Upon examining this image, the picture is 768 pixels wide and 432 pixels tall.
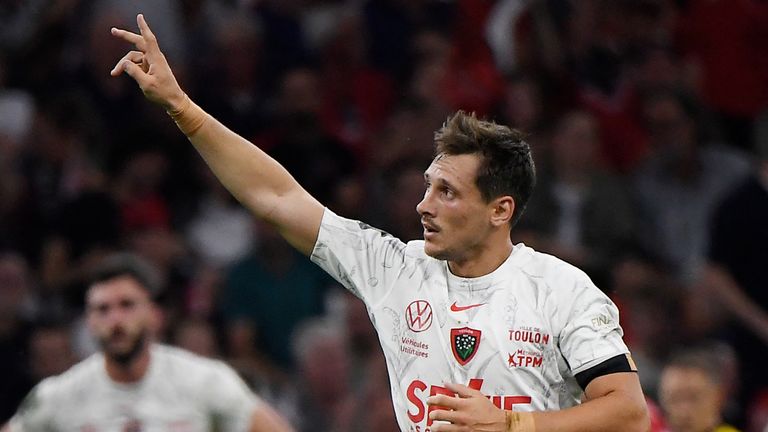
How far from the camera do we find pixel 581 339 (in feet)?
16.0

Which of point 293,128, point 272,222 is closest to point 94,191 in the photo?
point 293,128

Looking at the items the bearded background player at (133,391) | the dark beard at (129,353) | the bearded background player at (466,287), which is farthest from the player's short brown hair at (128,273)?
the bearded background player at (466,287)

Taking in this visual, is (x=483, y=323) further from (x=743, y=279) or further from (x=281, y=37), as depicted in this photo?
(x=281, y=37)

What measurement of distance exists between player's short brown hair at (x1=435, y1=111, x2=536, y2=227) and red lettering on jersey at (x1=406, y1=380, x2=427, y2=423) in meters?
0.64

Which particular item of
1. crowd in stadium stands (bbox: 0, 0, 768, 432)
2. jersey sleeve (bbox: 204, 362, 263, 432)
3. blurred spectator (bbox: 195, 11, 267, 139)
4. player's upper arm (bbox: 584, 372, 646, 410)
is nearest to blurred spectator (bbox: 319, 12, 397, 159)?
crowd in stadium stands (bbox: 0, 0, 768, 432)

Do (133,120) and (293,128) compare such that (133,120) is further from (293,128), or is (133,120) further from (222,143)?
→ (222,143)

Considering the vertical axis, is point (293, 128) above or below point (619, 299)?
above

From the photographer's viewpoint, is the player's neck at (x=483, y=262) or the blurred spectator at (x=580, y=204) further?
the blurred spectator at (x=580, y=204)

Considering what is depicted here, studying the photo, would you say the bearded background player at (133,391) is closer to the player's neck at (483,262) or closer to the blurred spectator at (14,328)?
the player's neck at (483,262)

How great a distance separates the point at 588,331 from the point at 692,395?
2.88m

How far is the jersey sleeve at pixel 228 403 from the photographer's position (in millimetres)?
7000

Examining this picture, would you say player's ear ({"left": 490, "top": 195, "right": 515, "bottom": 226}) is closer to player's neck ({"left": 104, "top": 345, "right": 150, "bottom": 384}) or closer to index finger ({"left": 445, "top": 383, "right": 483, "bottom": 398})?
index finger ({"left": 445, "top": 383, "right": 483, "bottom": 398})

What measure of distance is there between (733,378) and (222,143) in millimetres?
5288

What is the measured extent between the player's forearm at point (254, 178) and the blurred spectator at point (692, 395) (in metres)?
2.94
